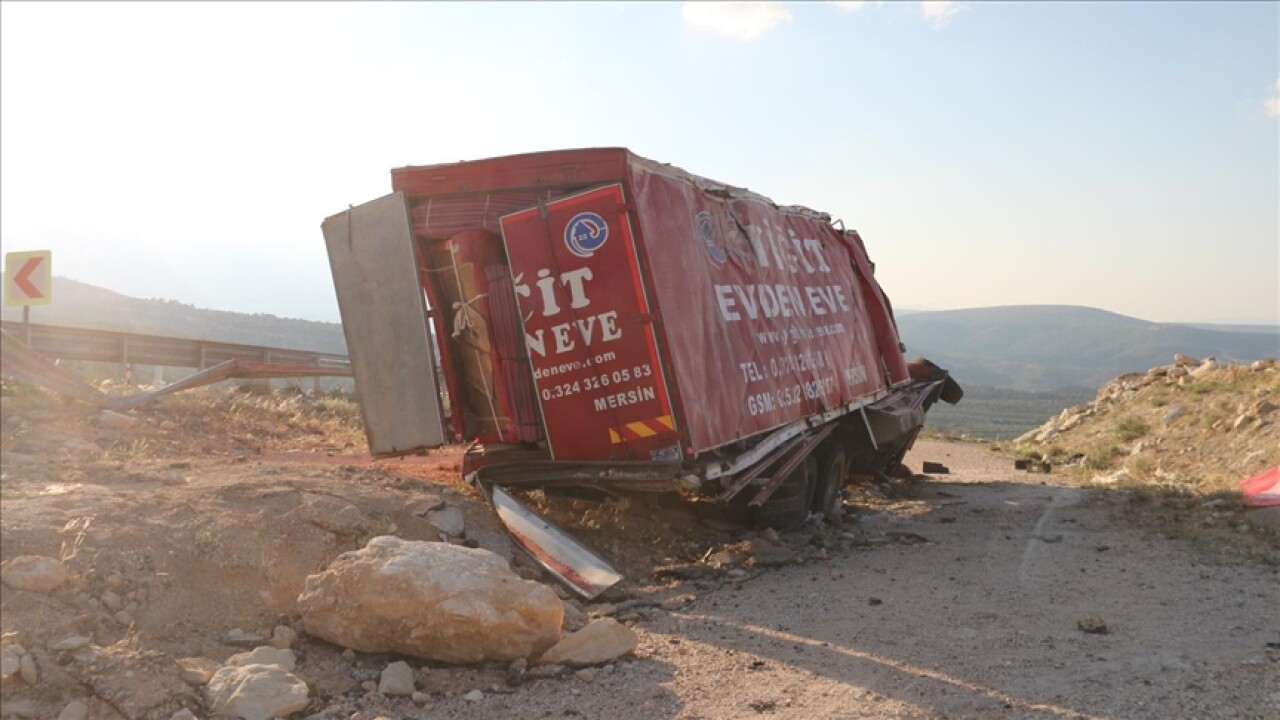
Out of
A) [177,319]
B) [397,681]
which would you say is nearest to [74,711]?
[397,681]

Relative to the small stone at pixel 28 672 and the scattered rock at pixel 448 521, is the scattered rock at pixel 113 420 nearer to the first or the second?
the scattered rock at pixel 448 521

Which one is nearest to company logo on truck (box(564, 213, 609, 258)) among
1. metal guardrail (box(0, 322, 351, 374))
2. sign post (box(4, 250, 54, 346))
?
sign post (box(4, 250, 54, 346))

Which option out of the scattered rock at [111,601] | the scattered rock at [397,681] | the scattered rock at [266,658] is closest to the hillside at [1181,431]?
the scattered rock at [397,681]

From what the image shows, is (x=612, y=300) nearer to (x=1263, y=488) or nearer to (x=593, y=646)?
(x=593, y=646)

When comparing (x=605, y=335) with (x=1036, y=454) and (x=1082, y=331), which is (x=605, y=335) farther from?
(x=1082, y=331)

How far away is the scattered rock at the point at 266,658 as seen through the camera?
4824mm

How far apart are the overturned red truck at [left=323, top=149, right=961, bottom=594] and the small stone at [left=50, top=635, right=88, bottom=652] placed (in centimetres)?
321

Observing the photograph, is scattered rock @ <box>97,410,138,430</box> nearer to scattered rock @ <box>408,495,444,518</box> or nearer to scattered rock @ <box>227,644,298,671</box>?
scattered rock @ <box>408,495,444,518</box>

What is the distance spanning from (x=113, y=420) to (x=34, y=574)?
5.11 metres

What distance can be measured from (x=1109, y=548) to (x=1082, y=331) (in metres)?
191

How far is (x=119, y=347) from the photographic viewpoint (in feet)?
47.5

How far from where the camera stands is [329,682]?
4.97 m

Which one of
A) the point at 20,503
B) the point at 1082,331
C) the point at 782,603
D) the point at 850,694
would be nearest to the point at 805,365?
the point at 782,603

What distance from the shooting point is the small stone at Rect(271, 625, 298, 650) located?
5215 mm
